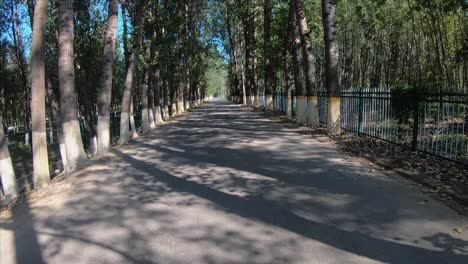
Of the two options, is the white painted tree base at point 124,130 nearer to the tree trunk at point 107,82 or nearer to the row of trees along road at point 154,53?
the row of trees along road at point 154,53

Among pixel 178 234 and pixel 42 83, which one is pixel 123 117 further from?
pixel 178 234

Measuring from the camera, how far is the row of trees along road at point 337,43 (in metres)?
16.0

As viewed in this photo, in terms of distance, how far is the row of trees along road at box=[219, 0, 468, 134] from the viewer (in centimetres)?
1597

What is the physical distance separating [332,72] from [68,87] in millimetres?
8278

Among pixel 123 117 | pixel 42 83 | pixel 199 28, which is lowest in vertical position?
pixel 123 117

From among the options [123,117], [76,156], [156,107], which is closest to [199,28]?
[156,107]

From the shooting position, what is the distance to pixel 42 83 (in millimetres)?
8617

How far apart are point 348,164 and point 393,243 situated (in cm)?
423

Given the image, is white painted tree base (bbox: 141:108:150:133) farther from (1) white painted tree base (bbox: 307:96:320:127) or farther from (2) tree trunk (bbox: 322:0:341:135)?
(2) tree trunk (bbox: 322:0:341:135)

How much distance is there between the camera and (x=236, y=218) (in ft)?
17.5

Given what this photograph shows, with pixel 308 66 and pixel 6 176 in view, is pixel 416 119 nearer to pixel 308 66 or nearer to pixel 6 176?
pixel 6 176

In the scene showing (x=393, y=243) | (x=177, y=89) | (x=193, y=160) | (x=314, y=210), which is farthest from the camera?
(x=177, y=89)

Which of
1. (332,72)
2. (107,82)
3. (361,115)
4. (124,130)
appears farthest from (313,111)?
(107,82)

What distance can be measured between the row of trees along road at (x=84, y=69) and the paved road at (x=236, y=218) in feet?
4.88
